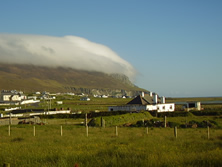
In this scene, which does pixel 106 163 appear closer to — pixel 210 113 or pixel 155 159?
pixel 155 159

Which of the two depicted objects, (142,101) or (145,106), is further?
(142,101)

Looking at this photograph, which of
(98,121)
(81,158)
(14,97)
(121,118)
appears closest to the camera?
(81,158)

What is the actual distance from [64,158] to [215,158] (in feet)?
18.9

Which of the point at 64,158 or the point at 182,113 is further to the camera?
the point at 182,113

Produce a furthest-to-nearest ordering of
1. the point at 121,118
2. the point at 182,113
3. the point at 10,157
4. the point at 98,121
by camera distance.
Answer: the point at 182,113, the point at 121,118, the point at 98,121, the point at 10,157

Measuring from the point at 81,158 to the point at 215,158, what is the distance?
5.04m

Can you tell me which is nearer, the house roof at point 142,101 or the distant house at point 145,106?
the distant house at point 145,106

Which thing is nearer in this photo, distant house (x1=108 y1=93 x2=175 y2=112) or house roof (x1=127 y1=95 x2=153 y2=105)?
distant house (x1=108 y1=93 x2=175 y2=112)

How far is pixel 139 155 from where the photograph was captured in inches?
492

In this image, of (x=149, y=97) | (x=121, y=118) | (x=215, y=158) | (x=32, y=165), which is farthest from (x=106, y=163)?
(x=149, y=97)

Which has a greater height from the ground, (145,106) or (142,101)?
(142,101)

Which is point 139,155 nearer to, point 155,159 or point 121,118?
point 155,159

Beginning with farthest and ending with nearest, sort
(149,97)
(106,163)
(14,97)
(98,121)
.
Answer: (14,97), (149,97), (98,121), (106,163)

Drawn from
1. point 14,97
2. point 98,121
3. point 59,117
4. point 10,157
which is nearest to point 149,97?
point 59,117
